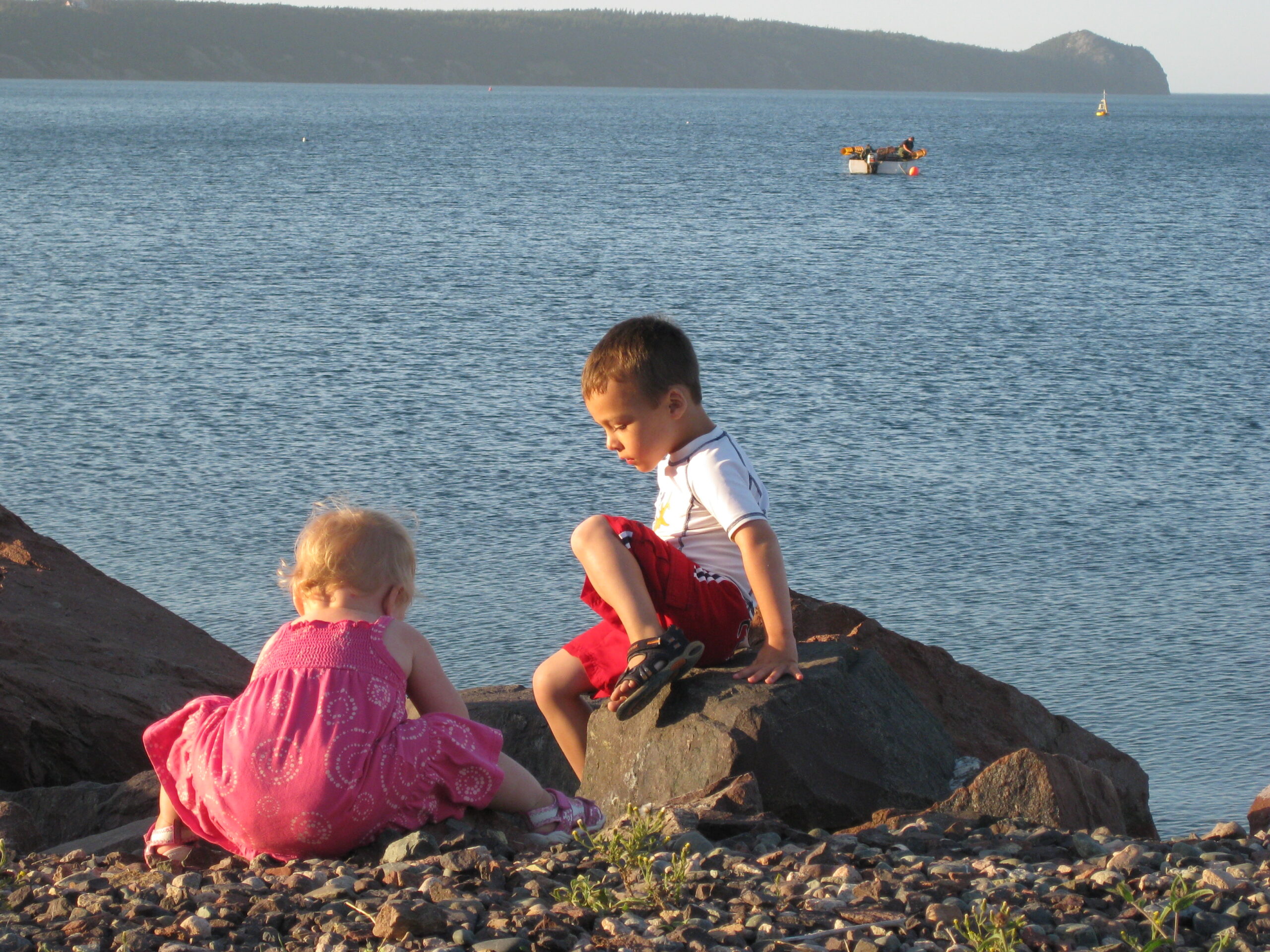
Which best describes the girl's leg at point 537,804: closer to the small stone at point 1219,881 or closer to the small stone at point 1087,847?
the small stone at point 1087,847

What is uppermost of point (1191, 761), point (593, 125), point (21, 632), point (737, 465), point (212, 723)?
point (593, 125)

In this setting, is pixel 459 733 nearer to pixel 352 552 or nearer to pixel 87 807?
pixel 352 552

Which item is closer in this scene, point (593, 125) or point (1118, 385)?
point (1118, 385)

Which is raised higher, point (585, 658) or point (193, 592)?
point (585, 658)

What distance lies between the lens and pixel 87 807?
3.86m

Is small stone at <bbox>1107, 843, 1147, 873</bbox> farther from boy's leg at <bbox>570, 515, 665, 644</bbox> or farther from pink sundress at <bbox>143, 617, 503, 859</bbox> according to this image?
pink sundress at <bbox>143, 617, 503, 859</bbox>

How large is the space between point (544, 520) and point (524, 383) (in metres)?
4.30

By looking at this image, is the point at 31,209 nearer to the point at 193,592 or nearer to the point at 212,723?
the point at 193,592

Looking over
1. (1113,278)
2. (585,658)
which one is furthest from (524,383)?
(1113,278)

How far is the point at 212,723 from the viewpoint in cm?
312

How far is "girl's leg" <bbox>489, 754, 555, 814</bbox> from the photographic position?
3.16 metres

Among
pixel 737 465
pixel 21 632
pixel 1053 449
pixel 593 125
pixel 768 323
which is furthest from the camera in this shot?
pixel 593 125

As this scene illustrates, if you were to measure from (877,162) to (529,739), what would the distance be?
46.1 m

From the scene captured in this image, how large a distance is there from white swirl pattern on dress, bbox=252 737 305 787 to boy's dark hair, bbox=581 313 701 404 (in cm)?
122
